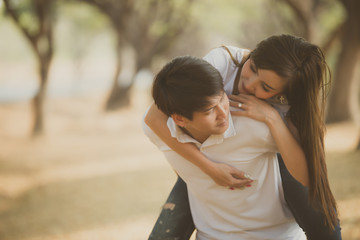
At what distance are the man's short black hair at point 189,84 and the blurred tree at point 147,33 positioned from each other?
37.0 ft

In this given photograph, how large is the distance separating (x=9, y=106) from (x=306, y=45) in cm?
1520

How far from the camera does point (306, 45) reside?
1673mm

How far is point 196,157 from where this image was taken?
1748mm

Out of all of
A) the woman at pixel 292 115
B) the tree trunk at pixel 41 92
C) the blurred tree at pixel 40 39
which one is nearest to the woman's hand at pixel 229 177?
the woman at pixel 292 115

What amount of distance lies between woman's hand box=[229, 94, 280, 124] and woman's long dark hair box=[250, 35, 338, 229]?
14cm

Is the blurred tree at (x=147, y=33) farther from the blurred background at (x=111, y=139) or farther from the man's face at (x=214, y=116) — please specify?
the man's face at (x=214, y=116)

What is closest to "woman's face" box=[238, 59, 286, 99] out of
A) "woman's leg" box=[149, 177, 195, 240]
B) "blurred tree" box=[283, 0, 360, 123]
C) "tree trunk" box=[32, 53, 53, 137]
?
"woman's leg" box=[149, 177, 195, 240]

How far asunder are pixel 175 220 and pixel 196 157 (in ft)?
1.61

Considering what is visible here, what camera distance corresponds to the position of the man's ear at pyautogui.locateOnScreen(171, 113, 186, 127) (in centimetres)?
170

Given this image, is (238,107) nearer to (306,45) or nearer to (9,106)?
(306,45)

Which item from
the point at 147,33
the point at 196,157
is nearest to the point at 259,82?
the point at 196,157

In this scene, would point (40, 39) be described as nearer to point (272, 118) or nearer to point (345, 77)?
point (345, 77)

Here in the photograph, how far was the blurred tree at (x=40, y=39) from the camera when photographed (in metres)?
7.93

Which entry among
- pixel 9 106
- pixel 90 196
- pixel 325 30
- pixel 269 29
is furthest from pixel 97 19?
pixel 90 196
